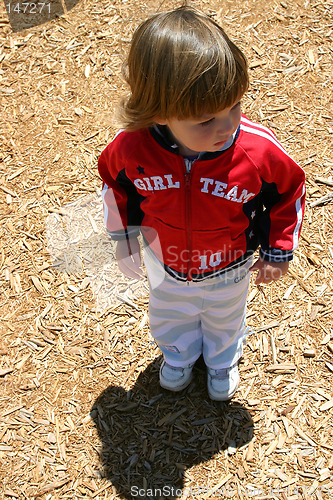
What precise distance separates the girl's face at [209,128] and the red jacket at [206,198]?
0.13 meters

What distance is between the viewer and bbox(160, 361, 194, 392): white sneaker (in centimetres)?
284

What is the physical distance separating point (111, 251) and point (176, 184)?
65.1 inches

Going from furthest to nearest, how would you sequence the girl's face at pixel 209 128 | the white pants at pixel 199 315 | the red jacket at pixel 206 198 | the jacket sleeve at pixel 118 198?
the white pants at pixel 199 315
the jacket sleeve at pixel 118 198
the red jacket at pixel 206 198
the girl's face at pixel 209 128

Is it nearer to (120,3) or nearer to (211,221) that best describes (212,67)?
(211,221)

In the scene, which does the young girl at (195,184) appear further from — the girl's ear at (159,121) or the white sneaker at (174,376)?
the white sneaker at (174,376)

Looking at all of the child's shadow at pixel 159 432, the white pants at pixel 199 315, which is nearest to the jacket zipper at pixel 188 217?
the white pants at pixel 199 315

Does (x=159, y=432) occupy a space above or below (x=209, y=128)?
below

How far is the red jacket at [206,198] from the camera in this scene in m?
1.89

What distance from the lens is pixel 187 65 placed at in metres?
1.57

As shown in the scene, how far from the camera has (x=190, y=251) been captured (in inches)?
84.4

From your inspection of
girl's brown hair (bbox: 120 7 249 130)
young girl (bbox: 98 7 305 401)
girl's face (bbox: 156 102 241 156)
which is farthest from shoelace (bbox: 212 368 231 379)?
girl's brown hair (bbox: 120 7 249 130)

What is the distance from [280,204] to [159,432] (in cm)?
148

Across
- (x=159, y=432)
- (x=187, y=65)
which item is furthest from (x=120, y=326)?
(x=187, y=65)

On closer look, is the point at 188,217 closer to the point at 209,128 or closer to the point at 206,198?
the point at 206,198
